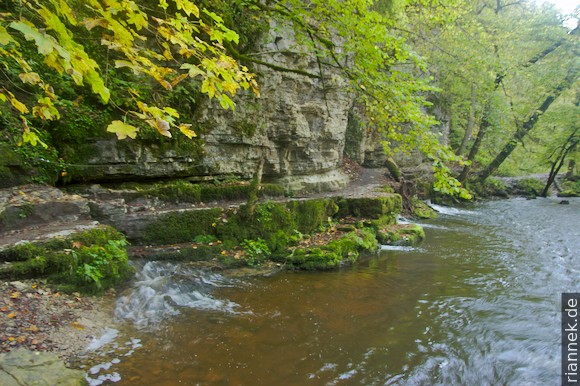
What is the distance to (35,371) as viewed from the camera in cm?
330

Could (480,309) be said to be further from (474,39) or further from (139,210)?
(474,39)

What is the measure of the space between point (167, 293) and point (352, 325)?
9.96 feet

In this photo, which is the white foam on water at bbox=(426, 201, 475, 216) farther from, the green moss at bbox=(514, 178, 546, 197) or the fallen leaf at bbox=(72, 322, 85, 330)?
the fallen leaf at bbox=(72, 322, 85, 330)

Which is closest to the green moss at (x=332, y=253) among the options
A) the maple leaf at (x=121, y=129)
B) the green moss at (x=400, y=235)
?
the green moss at (x=400, y=235)

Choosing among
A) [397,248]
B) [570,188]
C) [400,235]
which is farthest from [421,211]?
[570,188]

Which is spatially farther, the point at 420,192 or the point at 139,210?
the point at 420,192

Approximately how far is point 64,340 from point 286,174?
8.18m

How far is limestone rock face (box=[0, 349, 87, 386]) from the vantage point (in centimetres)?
313

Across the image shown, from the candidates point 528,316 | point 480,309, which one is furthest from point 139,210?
point 528,316

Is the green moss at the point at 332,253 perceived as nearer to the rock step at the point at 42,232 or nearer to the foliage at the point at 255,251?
the foliage at the point at 255,251

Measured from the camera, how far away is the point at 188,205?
26.7ft

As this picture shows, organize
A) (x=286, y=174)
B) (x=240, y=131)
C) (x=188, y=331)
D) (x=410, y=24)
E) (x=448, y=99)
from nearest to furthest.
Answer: (x=188, y=331)
(x=240, y=131)
(x=286, y=174)
(x=410, y=24)
(x=448, y=99)

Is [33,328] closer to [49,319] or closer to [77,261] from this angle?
[49,319]

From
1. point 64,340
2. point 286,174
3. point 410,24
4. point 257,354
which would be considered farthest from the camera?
point 410,24
